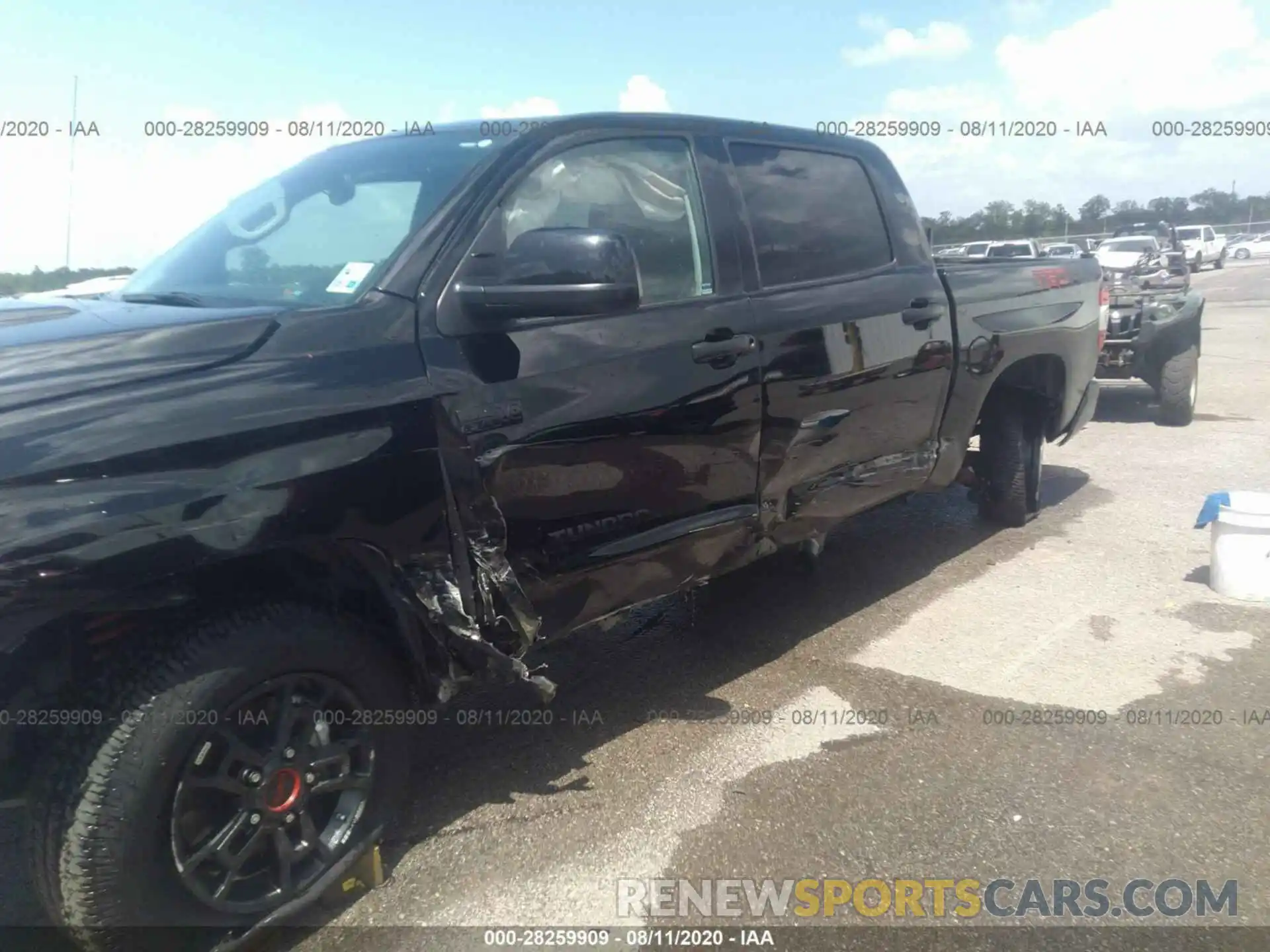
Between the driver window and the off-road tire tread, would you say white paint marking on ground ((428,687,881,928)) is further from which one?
the off-road tire tread

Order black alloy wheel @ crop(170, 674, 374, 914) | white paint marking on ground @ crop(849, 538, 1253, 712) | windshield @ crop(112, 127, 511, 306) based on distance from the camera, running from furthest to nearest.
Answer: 1. white paint marking on ground @ crop(849, 538, 1253, 712)
2. windshield @ crop(112, 127, 511, 306)
3. black alloy wheel @ crop(170, 674, 374, 914)

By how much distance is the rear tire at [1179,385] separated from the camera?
832 centimetres

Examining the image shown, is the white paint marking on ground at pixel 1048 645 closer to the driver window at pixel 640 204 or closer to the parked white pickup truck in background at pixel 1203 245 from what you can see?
the driver window at pixel 640 204

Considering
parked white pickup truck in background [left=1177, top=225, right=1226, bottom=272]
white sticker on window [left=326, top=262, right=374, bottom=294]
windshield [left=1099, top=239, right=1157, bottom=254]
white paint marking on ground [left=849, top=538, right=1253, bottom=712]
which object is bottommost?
white paint marking on ground [left=849, top=538, right=1253, bottom=712]

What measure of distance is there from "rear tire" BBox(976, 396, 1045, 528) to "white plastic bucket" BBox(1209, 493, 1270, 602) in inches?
45.3

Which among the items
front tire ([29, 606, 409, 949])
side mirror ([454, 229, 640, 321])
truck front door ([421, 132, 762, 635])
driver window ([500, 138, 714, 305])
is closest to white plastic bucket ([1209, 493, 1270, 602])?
truck front door ([421, 132, 762, 635])

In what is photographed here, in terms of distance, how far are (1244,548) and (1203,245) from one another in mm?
39411

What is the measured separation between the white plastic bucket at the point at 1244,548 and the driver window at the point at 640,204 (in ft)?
9.00

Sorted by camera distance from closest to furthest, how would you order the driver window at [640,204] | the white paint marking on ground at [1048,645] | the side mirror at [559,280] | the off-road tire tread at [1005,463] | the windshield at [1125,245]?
the side mirror at [559,280] < the driver window at [640,204] < the white paint marking on ground at [1048,645] < the off-road tire tread at [1005,463] < the windshield at [1125,245]

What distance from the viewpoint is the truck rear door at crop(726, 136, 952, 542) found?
3.55 meters

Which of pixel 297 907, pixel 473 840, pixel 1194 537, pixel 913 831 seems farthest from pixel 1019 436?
pixel 297 907

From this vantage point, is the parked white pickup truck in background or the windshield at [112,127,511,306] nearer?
the windshield at [112,127,511,306]

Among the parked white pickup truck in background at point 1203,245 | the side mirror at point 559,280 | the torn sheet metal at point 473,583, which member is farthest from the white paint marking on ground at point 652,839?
the parked white pickup truck in background at point 1203,245

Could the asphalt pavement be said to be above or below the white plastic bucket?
below
